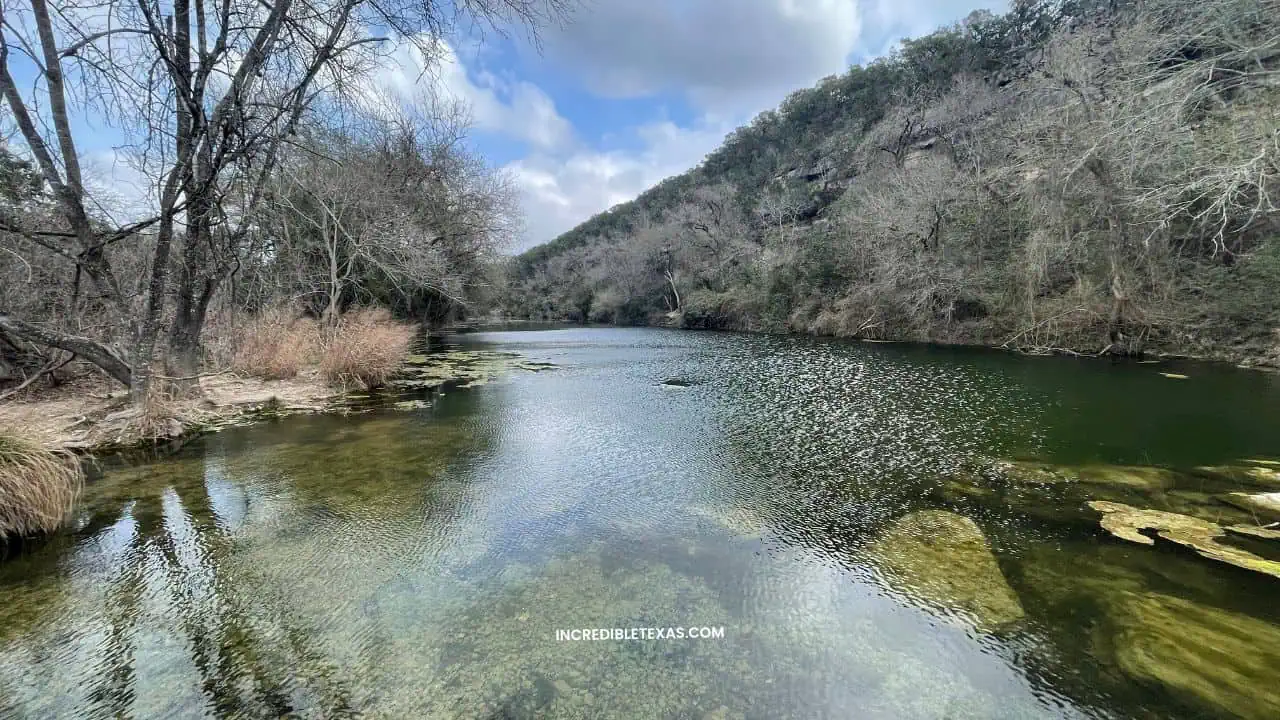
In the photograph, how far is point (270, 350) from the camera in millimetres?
10633

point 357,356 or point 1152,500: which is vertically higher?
point 357,356

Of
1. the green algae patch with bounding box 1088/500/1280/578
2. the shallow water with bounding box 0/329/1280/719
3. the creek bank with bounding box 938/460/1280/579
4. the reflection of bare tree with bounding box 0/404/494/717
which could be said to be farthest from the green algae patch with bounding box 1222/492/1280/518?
the reflection of bare tree with bounding box 0/404/494/717

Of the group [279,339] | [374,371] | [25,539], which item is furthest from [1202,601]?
[279,339]

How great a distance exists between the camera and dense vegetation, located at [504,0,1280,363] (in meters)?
8.06

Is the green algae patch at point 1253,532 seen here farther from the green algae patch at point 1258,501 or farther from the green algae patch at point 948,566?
the green algae patch at point 948,566

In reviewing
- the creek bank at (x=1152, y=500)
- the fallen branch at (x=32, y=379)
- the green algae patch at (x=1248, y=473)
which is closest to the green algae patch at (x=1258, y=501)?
the creek bank at (x=1152, y=500)

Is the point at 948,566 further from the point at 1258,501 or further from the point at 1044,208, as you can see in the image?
the point at 1044,208

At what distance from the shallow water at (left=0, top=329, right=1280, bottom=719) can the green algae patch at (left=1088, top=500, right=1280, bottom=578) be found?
15cm

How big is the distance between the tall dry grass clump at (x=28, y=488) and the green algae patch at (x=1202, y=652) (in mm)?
7031

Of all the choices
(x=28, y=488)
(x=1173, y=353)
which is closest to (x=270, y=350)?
(x=28, y=488)

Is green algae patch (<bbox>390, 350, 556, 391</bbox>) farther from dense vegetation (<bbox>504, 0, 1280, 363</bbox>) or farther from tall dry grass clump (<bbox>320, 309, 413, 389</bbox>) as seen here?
dense vegetation (<bbox>504, 0, 1280, 363</bbox>)

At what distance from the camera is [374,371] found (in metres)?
10.7

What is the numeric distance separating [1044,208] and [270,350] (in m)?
20.5

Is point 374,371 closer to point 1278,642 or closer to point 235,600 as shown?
point 235,600
